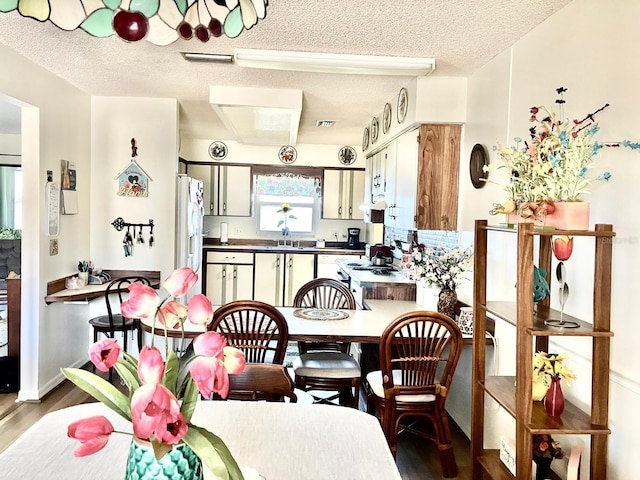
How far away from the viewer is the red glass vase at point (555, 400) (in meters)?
2.00

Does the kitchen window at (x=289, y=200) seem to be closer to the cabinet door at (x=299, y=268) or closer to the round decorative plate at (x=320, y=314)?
the cabinet door at (x=299, y=268)

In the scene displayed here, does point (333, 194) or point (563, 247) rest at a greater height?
point (333, 194)

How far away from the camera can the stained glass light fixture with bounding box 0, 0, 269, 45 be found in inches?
53.1

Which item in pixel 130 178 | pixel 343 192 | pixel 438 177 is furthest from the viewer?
pixel 343 192

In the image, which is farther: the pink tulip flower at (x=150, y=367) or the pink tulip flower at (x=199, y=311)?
the pink tulip flower at (x=199, y=311)

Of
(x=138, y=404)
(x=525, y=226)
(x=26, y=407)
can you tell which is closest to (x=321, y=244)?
(x=26, y=407)

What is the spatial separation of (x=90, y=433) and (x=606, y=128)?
6.75 ft

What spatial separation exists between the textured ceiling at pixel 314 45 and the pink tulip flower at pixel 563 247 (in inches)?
43.6

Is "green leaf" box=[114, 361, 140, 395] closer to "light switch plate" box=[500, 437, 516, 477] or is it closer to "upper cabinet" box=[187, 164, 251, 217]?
"light switch plate" box=[500, 437, 516, 477]

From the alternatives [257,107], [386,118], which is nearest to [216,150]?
[257,107]

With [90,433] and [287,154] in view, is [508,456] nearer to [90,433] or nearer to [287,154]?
[90,433]

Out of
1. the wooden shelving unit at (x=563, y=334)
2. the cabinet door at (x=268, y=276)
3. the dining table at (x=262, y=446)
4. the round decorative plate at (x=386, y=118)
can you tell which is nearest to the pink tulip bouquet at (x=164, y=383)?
the dining table at (x=262, y=446)

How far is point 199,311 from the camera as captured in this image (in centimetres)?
94

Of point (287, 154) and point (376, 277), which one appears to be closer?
point (376, 277)
